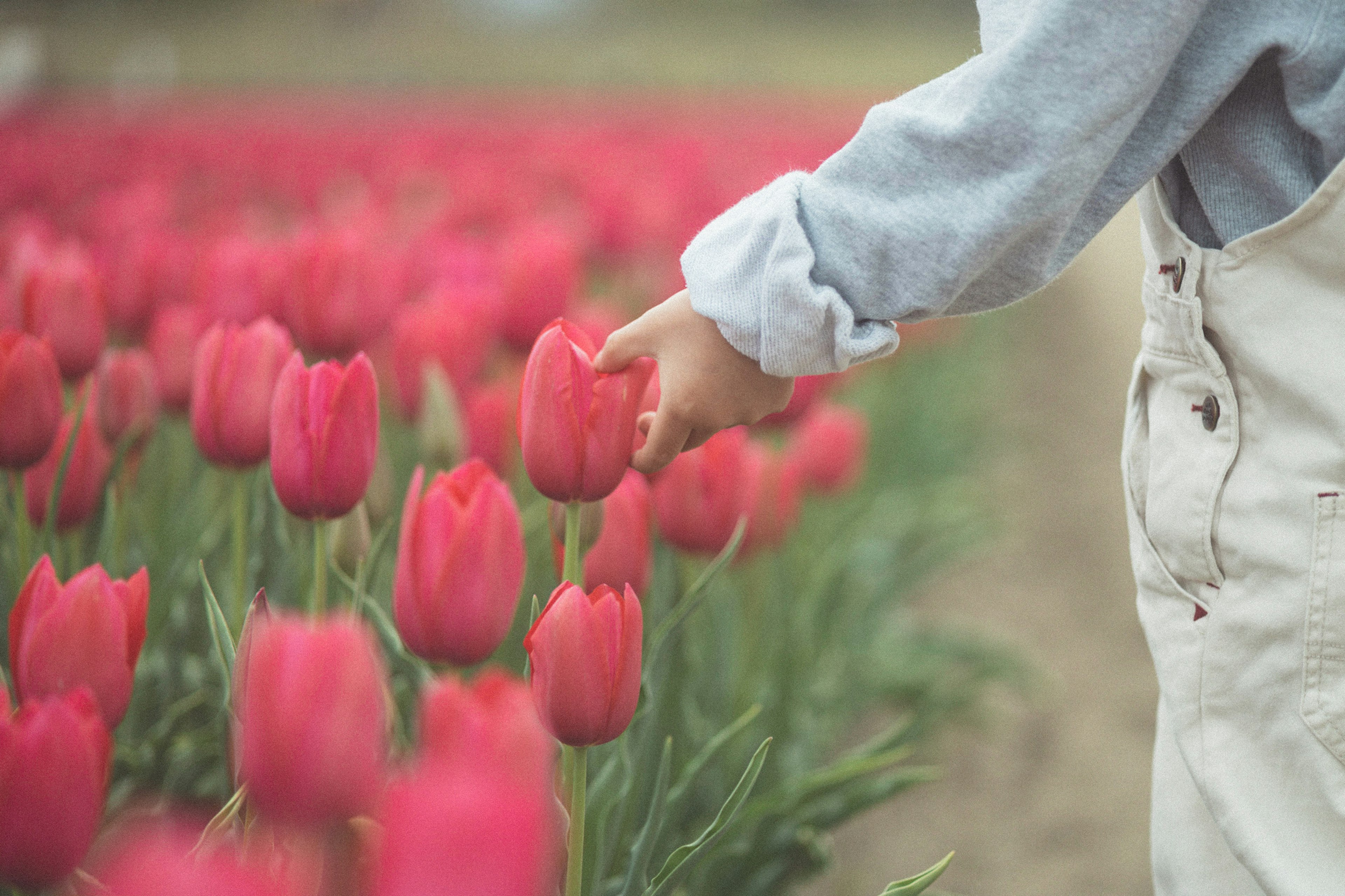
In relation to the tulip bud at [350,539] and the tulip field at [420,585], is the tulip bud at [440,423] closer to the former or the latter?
the tulip field at [420,585]

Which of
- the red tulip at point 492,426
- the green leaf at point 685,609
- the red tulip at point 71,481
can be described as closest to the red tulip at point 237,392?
the red tulip at point 71,481

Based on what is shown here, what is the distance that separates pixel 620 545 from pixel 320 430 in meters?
0.23

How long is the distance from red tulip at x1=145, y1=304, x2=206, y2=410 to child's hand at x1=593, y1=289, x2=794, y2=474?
21.3 inches

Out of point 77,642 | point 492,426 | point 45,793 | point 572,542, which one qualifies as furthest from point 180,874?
point 492,426

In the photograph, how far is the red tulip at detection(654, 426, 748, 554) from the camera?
93 cm

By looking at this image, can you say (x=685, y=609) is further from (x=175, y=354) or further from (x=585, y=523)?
(x=175, y=354)

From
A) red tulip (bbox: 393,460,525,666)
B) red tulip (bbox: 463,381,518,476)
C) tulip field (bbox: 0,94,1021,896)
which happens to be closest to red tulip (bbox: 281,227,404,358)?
tulip field (bbox: 0,94,1021,896)

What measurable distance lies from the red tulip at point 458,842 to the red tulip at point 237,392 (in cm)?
59

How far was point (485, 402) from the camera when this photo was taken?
1.07 metres

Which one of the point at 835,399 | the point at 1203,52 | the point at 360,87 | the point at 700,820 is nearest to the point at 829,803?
the point at 700,820

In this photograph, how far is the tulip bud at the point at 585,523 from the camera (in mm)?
815

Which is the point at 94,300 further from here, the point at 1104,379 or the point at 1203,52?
the point at 1104,379

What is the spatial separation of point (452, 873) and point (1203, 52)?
0.67m

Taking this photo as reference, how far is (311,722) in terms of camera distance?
1.35 feet
